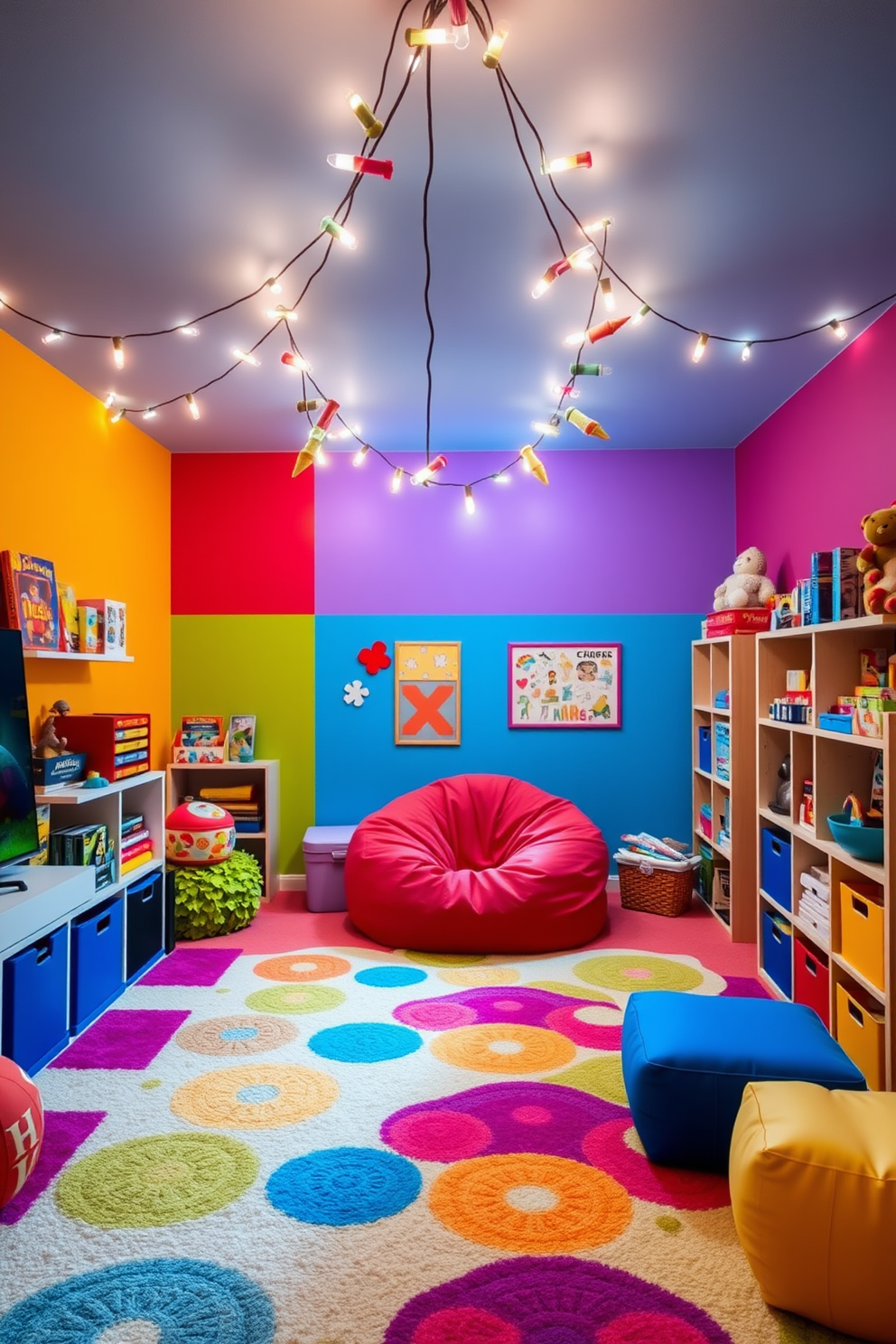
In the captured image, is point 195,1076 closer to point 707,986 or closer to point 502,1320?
point 502,1320

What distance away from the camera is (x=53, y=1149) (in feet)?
7.53

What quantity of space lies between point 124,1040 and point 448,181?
112 inches

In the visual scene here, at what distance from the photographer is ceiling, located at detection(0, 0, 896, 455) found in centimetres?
181

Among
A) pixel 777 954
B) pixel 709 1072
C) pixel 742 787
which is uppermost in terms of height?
pixel 742 787

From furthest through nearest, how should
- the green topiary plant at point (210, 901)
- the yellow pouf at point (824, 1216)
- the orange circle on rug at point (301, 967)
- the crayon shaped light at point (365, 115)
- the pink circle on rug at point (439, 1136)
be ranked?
the green topiary plant at point (210, 901) < the orange circle on rug at point (301, 967) < the pink circle on rug at point (439, 1136) < the crayon shaped light at point (365, 115) < the yellow pouf at point (824, 1216)

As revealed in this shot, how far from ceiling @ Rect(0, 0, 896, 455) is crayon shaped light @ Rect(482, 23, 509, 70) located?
118mm

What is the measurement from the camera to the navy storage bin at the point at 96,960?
303cm

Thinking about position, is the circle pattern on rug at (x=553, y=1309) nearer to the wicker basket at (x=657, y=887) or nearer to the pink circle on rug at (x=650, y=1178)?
the pink circle on rug at (x=650, y=1178)

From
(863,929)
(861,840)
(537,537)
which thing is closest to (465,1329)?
(863,929)

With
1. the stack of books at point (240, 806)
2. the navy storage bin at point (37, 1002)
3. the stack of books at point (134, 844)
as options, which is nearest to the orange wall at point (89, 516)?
the stack of books at point (240, 806)

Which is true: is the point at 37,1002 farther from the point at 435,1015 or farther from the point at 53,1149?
the point at 435,1015

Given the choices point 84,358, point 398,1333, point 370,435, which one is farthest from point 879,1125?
point 370,435

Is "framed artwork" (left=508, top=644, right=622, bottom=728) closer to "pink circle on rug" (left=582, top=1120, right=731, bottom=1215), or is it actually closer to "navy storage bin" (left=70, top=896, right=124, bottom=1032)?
"navy storage bin" (left=70, top=896, right=124, bottom=1032)

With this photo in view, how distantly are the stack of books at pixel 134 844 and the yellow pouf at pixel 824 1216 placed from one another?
264 centimetres
